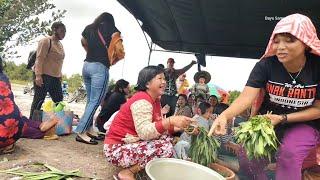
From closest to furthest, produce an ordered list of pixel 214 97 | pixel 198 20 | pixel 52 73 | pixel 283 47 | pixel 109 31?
1. pixel 283 47
2. pixel 109 31
3. pixel 52 73
4. pixel 214 97
5. pixel 198 20

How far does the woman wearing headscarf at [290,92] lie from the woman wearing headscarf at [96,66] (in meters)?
2.55

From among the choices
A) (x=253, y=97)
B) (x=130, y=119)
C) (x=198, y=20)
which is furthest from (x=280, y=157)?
(x=198, y=20)

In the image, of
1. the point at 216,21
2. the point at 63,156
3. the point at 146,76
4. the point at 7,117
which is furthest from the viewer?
the point at 216,21

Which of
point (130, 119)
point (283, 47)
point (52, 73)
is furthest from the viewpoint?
point (52, 73)

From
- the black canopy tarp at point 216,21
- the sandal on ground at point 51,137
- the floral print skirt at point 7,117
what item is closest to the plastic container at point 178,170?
the floral print skirt at point 7,117

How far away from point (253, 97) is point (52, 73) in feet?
12.0

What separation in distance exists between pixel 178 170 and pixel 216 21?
247 inches

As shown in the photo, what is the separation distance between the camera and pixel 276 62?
279cm

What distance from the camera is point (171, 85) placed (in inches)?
316

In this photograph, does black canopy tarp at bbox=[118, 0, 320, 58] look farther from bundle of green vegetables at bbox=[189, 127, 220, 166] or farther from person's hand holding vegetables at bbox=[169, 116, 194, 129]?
person's hand holding vegetables at bbox=[169, 116, 194, 129]

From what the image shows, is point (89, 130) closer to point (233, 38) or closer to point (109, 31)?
point (109, 31)

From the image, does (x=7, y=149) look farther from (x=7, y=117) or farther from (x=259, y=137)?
(x=259, y=137)

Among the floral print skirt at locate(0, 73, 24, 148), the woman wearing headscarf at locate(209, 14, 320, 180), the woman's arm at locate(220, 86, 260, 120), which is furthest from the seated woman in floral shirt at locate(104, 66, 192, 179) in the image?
the floral print skirt at locate(0, 73, 24, 148)

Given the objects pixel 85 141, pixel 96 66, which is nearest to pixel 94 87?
pixel 96 66
